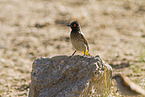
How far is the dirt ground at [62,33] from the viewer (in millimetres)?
6945

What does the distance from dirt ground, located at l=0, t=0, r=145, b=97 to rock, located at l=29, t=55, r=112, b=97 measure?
104 centimetres

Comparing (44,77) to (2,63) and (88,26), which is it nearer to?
(2,63)

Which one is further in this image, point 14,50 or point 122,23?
point 122,23

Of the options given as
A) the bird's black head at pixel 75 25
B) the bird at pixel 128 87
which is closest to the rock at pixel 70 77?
the bird at pixel 128 87

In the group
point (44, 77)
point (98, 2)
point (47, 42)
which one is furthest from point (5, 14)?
point (44, 77)

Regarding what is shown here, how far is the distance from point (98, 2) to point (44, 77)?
9.55 metres

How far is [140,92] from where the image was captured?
3869 mm

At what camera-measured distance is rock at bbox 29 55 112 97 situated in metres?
3.85

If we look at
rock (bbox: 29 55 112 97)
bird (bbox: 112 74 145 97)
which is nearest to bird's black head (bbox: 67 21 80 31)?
rock (bbox: 29 55 112 97)

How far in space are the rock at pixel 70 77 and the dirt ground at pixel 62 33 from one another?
3.41ft

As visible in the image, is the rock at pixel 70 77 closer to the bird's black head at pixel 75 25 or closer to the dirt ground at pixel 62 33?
the bird's black head at pixel 75 25

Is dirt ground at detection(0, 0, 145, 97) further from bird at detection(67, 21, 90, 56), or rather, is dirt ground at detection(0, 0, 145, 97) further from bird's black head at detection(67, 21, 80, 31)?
bird's black head at detection(67, 21, 80, 31)

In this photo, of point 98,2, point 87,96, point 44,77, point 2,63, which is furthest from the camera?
point 98,2

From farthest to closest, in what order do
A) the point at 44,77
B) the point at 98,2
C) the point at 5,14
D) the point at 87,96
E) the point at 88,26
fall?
the point at 98,2, the point at 5,14, the point at 88,26, the point at 44,77, the point at 87,96
